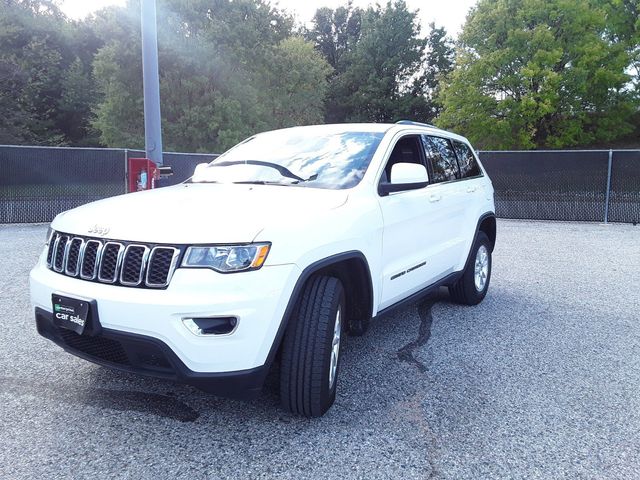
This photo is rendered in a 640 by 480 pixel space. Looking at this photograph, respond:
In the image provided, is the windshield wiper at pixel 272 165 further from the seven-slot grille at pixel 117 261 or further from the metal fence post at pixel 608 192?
the metal fence post at pixel 608 192

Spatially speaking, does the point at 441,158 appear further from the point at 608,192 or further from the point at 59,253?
the point at 608,192

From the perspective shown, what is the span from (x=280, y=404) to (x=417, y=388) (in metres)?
0.93

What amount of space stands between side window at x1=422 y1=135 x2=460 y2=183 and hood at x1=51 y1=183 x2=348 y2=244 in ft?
5.17

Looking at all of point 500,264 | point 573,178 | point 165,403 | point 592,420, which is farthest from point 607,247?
point 165,403

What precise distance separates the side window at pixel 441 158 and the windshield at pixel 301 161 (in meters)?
0.77

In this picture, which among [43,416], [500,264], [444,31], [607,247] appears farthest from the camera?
[444,31]

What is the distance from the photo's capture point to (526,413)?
124 inches

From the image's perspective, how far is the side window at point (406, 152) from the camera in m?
4.05

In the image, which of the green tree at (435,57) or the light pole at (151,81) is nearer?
the light pole at (151,81)

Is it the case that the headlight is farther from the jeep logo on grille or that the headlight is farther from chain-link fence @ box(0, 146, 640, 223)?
chain-link fence @ box(0, 146, 640, 223)

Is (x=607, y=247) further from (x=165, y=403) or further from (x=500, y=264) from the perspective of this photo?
(x=165, y=403)

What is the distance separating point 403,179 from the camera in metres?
3.53

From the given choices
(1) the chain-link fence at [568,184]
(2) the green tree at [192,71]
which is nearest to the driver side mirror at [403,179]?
(1) the chain-link fence at [568,184]

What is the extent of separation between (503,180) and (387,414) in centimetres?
1256
